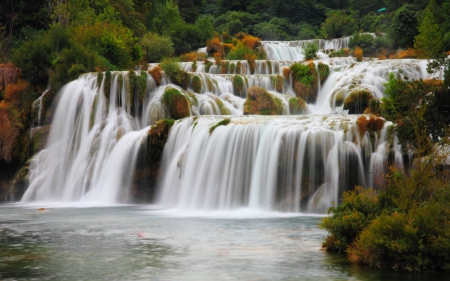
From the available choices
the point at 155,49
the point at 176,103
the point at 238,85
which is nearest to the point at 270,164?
the point at 176,103

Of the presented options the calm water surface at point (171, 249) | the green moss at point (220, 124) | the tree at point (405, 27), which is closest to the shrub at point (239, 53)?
the tree at point (405, 27)

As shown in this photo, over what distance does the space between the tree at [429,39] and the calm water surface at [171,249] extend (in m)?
24.8

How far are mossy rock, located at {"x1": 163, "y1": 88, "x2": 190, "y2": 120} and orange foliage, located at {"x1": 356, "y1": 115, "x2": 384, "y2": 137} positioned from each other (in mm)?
10749

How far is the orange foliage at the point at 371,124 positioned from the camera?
993 inches

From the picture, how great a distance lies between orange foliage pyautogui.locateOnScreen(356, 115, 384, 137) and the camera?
25.2m

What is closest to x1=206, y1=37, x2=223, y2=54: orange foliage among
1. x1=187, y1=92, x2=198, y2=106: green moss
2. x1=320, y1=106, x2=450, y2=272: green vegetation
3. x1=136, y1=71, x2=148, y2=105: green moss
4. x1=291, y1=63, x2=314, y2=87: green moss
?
Result: x1=291, y1=63, x2=314, y2=87: green moss

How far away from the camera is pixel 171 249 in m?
16.3

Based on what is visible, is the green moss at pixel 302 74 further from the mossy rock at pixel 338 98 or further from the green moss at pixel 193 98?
the green moss at pixel 193 98

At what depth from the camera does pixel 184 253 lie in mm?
15750

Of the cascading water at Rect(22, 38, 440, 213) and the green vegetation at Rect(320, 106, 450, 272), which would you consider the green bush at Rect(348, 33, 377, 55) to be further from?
the green vegetation at Rect(320, 106, 450, 272)

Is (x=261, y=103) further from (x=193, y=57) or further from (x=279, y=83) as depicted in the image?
(x=193, y=57)

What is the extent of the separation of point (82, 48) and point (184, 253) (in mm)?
24956

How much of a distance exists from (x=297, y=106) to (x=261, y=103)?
93.5 inches

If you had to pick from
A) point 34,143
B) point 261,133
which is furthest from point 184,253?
point 34,143
